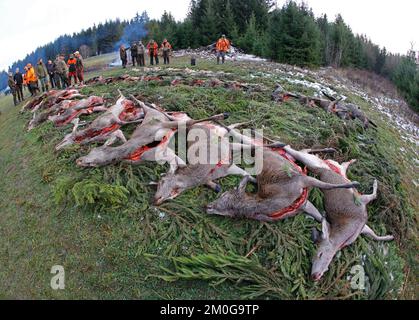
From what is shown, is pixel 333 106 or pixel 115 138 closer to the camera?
pixel 115 138

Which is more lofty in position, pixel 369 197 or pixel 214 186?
pixel 214 186

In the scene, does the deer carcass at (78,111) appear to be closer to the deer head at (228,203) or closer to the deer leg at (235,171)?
the deer leg at (235,171)

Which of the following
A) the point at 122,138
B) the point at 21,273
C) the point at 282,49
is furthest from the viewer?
the point at 282,49

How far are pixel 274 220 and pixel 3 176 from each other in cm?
628

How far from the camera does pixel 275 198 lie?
5051 millimetres

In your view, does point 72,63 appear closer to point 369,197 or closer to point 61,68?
point 61,68

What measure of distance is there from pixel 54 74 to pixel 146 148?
38.6 ft

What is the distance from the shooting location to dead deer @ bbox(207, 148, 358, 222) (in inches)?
197

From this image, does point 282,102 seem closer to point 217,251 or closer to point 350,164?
point 350,164

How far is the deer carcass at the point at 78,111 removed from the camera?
8.91 meters

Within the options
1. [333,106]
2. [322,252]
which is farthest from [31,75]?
[322,252]

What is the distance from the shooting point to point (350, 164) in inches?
256

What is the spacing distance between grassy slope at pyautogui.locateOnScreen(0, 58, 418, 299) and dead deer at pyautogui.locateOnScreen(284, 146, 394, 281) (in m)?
0.13
